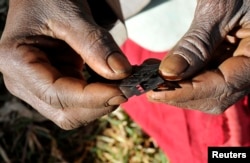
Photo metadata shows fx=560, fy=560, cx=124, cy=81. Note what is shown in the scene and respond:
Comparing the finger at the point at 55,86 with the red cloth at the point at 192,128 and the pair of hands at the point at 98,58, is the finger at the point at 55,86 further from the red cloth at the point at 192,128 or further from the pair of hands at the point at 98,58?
the red cloth at the point at 192,128

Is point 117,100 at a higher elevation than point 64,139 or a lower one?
higher

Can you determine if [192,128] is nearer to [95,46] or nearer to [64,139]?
[64,139]

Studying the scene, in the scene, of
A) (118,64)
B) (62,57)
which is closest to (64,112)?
(62,57)

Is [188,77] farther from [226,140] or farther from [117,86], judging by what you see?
[226,140]

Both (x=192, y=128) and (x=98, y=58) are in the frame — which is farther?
(x=192, y=128)

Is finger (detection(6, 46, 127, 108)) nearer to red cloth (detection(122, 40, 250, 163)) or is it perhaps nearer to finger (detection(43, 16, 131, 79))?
finger (detection(43, 16, 131, 79))

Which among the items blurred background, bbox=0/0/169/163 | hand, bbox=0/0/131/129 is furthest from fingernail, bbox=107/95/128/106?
blurred background, bbox=0/0/169/163
